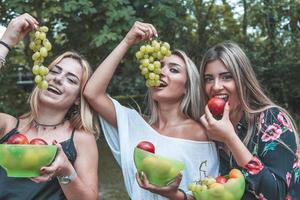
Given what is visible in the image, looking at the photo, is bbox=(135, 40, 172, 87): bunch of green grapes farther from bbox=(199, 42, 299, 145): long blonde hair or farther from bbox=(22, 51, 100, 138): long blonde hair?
bbox=(22, 51, 100, 138): long blonde hair

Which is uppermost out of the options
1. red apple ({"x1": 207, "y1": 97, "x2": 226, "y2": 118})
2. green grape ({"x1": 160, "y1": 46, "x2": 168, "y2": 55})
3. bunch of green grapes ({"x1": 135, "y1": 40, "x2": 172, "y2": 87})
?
green grape ({"x1": 160, "y1": 46, "x2": 168, "y2": 55})

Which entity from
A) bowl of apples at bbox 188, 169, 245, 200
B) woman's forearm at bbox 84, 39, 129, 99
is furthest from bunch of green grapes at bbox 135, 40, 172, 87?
bowl of apples at bbox 188, 169, 245, 200

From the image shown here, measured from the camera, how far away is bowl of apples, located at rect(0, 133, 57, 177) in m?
2.17

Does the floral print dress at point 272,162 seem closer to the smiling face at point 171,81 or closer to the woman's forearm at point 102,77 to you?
the smiling face at point 171,81

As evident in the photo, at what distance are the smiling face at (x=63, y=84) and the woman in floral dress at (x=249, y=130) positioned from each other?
2.53 ft

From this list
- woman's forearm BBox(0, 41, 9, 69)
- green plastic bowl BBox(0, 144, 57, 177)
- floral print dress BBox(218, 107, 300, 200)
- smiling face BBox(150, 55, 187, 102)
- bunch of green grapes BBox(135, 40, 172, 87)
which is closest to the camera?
green plastic bowl BBox(0, 144, 57, 177)

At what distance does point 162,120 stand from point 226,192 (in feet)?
2.82

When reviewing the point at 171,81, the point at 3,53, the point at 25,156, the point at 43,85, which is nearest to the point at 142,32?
the point at 171,81

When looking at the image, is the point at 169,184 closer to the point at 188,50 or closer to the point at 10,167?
the point at 10,167

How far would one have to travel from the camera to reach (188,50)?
8984 mm

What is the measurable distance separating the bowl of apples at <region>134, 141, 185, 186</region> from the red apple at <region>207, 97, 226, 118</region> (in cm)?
37

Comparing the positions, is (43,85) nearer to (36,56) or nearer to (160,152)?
(36,56)

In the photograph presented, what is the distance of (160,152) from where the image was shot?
8.83 ft

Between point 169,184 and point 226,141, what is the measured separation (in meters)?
0.37
